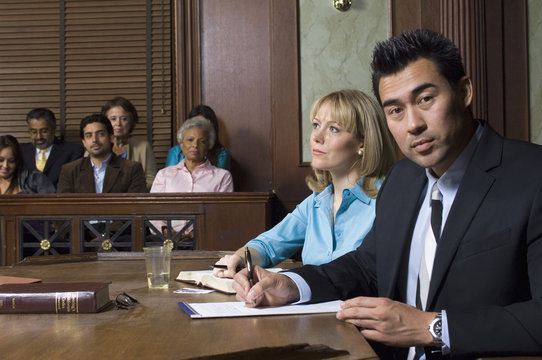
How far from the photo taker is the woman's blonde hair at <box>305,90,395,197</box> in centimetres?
233

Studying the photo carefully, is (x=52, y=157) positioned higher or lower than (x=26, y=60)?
lower

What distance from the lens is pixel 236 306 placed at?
148 cm

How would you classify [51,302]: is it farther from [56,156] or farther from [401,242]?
[56,156]

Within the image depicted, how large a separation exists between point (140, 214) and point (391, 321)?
260cm

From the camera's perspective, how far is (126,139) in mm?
5262

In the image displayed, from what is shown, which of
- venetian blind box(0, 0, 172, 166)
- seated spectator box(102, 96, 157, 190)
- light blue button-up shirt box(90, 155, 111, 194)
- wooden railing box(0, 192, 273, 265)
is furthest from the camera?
venetian blind box(0, 0, 172, 166)

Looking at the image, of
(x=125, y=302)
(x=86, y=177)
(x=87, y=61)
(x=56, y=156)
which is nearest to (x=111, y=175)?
(x=86, y=177)

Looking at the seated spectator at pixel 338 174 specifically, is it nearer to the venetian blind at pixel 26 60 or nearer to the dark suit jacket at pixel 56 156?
the dark suit jacket at pixel 56 156

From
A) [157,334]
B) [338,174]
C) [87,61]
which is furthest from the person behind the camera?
[87,61]

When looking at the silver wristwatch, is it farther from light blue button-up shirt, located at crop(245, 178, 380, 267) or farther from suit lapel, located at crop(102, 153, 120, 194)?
suit lapel, located at crop(102, 153, 120, 194)

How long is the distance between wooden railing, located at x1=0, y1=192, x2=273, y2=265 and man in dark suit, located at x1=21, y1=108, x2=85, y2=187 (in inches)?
62.0

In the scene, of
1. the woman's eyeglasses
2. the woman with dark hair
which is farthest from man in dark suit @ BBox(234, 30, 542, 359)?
the woman with dark hair

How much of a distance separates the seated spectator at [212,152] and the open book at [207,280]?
2910 millimetres

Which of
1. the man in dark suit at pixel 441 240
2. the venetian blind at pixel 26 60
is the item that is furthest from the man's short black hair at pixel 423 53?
the venetian blind at pixel 26 60
